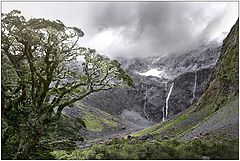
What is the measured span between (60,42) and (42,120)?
12.9 feet

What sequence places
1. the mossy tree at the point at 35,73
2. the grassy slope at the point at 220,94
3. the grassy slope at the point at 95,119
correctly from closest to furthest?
the mossy tree at the point at 35,73, the grassy slope at the point at 220,94, the grassy slope at the point at 95,119

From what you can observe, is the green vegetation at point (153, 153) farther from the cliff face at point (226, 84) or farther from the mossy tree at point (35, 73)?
the cliff face at point (226, 84)

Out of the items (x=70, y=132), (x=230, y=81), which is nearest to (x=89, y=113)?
(x=230, y=81)

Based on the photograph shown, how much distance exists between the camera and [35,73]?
19.9 meters

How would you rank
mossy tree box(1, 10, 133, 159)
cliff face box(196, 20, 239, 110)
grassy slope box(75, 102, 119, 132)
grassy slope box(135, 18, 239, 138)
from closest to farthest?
mossy tree box(1, 10, 133, 159), cliff face box(196, 20, 239, 110), grassy slope box(135, 18, 239, 138), grassy slope box(75, 102, 119, 132)

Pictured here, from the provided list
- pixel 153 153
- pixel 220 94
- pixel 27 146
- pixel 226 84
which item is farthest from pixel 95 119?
pixel 27 146

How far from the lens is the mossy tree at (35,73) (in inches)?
736

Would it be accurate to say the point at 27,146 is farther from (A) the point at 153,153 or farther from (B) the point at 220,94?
(B) the point at 220,94

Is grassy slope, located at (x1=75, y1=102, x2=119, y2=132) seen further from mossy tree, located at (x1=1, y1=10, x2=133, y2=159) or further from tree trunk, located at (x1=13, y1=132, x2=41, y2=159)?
tree trunk, located at (x1=13, y1=132, x2=41, y2=159)

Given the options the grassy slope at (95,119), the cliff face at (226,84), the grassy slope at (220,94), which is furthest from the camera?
the grassy slope at (95,119)

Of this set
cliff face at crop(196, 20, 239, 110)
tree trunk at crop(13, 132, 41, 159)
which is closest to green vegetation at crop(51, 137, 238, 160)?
tree trunk at crop(13, 132, 41, 159)

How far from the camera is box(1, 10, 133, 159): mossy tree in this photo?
18.7 metres

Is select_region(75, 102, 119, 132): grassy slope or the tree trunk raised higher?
select_region(75, 102, 119, 132): grassy slope

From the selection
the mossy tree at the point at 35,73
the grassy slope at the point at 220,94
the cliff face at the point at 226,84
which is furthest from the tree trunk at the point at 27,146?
the cliff face at the point at 226,84
